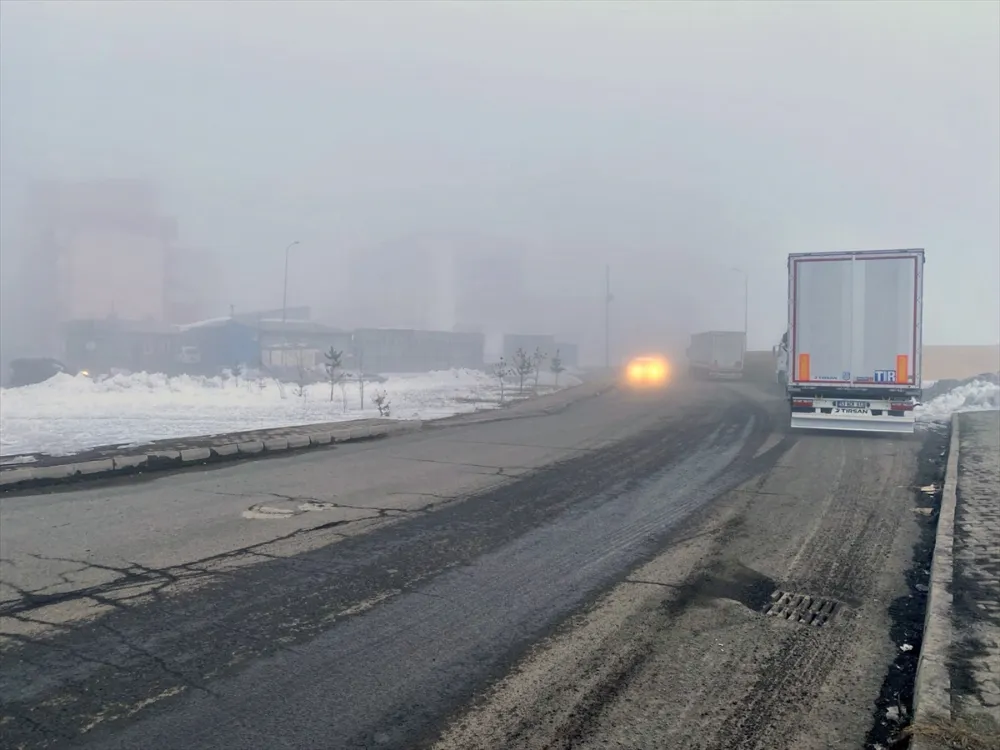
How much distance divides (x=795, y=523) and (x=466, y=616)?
4.23 meters

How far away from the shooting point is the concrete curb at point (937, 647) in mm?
3346

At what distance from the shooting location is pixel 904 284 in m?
14.3

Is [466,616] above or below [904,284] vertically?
below

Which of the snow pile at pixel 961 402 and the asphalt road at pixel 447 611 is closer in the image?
the asphalt road at pixel 447 611

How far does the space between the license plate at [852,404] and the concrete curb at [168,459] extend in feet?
30.8

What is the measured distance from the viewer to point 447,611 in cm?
491

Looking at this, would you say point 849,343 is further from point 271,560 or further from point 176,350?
point 176,350

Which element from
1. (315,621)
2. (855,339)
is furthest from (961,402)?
(315,621)

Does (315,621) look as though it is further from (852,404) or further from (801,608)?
(852,404)

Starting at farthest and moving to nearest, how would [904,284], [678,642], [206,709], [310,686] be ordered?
[904,284] → [678,642] → [310,686] → [206,709]

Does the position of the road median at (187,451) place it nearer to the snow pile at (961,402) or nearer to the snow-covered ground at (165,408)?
the snow-covered ground at (165,408)

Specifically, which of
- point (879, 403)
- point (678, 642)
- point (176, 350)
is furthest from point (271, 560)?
point (176, 350)

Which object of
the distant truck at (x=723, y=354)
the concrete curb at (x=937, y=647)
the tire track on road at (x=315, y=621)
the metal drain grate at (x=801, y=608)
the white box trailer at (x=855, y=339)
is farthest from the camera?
the distant truck at (x=723, y=354)

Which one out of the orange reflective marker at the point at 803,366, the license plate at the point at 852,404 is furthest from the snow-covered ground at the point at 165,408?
the license plate at the point at 852,404
